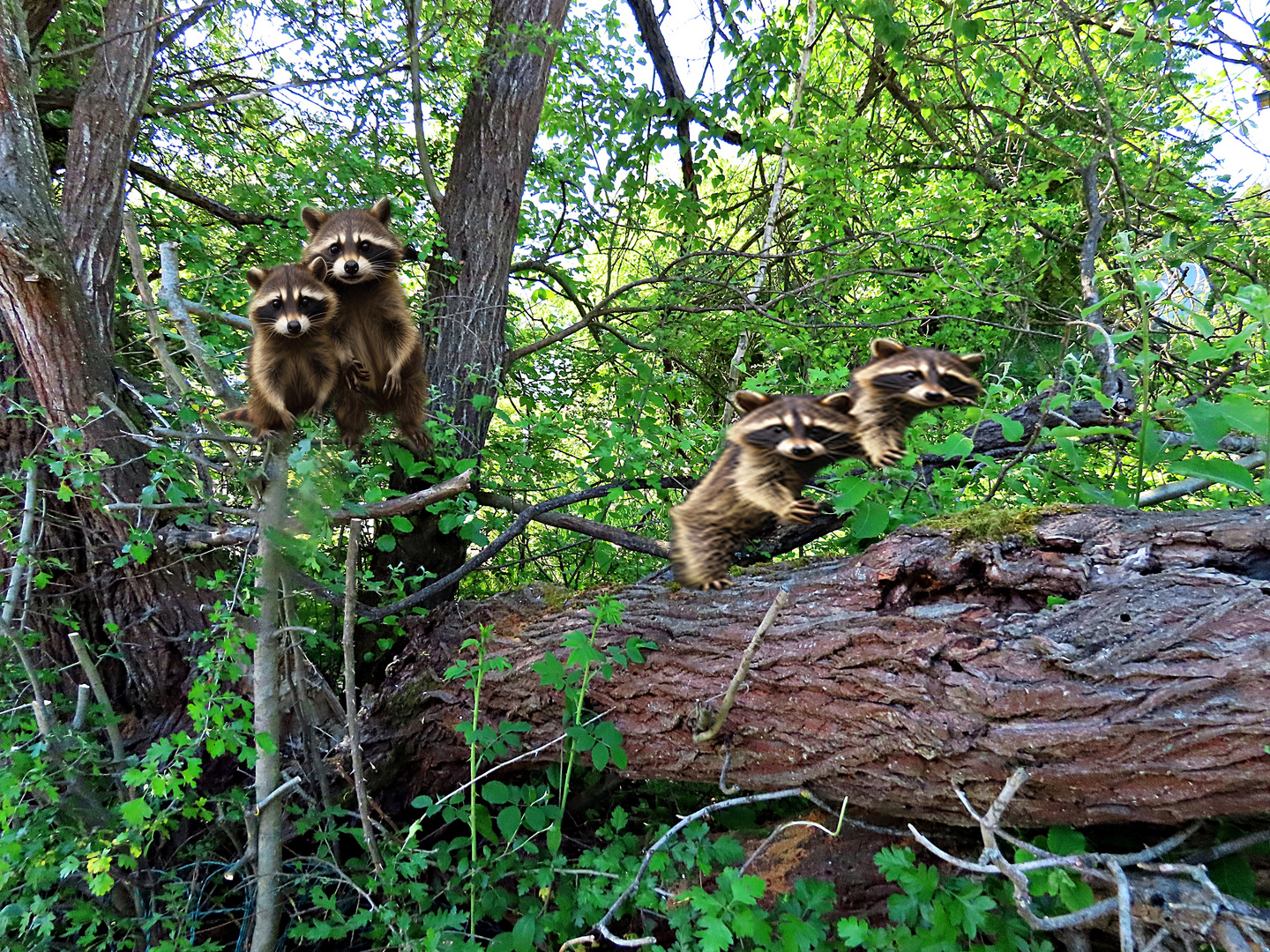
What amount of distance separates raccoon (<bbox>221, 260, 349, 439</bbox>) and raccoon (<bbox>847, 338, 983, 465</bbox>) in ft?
3.99

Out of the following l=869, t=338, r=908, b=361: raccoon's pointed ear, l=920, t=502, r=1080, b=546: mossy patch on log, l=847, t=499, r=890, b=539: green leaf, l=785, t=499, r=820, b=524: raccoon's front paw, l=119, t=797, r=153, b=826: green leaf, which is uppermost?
l=869, t=338, r=908, b=361: raccoon's pointed ear

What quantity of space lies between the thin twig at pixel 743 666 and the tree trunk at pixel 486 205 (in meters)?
1.80

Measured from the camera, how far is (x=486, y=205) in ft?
10.8

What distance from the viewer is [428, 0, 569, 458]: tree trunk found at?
317 cm

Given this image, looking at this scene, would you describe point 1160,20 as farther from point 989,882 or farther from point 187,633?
point 187,633

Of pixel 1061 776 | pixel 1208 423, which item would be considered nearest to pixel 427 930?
pixel 1061 776

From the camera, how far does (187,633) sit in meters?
3.27

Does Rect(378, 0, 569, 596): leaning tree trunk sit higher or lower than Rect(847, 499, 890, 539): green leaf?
higher

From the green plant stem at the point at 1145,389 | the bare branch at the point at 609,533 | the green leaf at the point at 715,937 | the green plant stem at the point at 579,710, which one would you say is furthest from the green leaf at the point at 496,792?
the green plant stem at the point at 1145,389

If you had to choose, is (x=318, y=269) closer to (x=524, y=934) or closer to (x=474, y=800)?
(x=474, y=800)

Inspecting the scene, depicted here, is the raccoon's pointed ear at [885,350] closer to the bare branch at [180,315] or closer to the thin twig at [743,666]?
the thin twig at [743,666]

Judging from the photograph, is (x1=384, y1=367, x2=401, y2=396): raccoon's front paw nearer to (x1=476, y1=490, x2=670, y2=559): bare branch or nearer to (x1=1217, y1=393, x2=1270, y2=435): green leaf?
(x1=476, y1=490, x2=670, y2=559): bare branch

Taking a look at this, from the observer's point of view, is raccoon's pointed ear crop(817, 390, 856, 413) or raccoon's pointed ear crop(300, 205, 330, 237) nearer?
raccoon's pointed ear crop(817, 390, 856, 413)

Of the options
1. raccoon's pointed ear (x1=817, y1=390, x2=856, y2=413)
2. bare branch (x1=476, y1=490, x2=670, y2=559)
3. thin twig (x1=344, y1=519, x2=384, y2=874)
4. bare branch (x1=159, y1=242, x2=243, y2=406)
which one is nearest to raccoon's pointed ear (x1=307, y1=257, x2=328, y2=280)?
bare branch (x1=159, y1=242, x2=243, y2=406)
